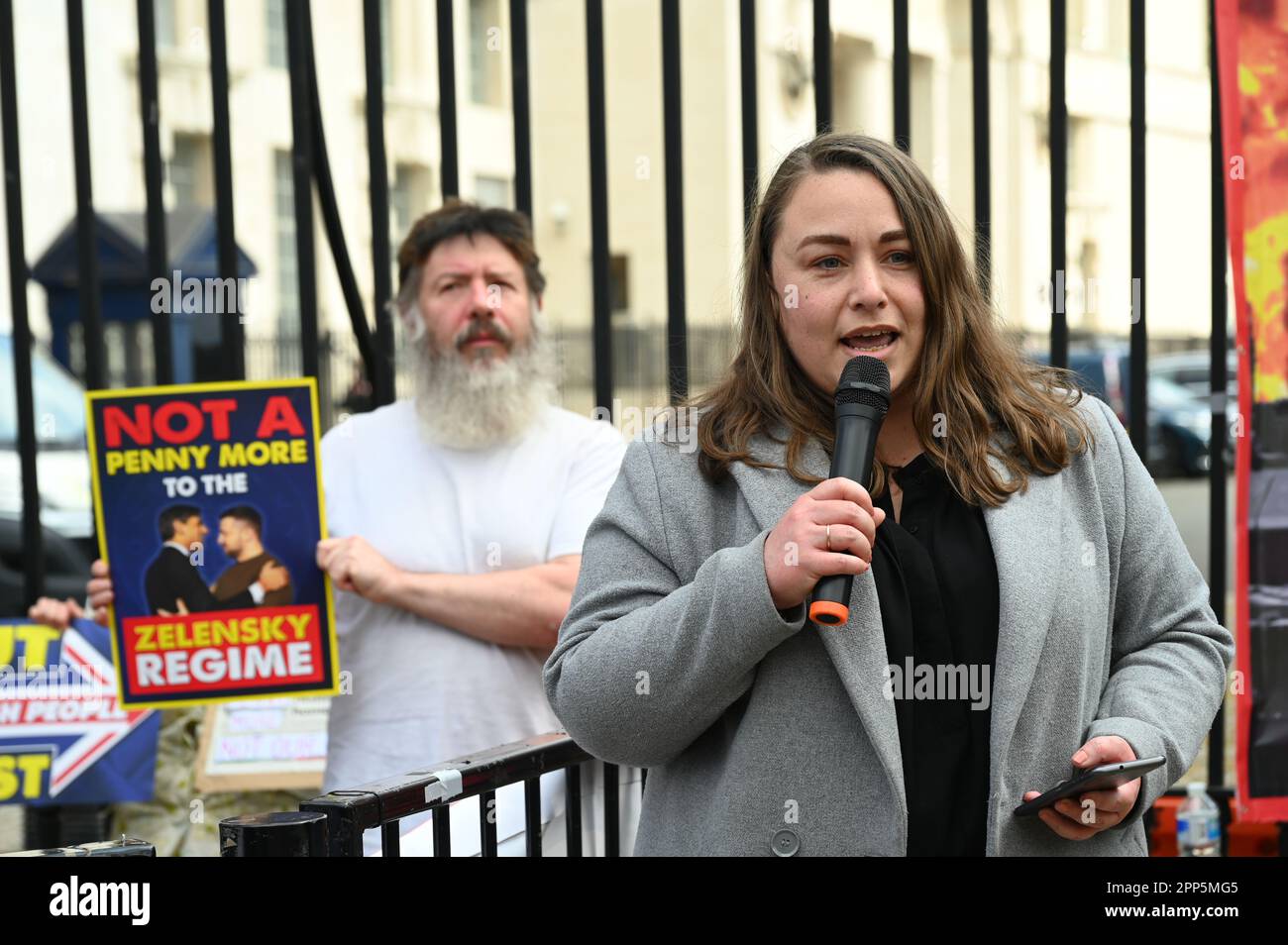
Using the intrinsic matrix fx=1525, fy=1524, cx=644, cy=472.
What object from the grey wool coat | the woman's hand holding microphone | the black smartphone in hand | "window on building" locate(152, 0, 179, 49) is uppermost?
"window on building" locate(152, 0, 179, 49)

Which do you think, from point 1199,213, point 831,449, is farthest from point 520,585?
point 1199,213

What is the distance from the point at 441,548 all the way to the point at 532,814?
1.02 meters

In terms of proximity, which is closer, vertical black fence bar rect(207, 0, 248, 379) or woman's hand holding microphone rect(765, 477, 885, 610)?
woman's hand holding microphone rect(765, 477, 885, 610)

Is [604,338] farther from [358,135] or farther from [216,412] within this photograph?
[358,135]

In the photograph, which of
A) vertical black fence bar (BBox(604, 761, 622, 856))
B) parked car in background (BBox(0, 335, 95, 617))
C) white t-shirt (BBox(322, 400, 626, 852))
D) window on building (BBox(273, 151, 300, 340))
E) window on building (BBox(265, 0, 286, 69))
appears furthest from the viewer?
window on building (BBox(273, 151, 300, 340))

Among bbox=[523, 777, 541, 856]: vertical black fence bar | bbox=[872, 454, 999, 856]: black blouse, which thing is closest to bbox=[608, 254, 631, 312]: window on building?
bbox=[523, 777, 541, 856]: vertical black fence bar

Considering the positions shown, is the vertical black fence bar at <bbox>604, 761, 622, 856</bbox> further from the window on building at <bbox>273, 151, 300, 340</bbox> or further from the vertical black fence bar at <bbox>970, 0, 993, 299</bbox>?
the window on building at <bbox>273, 151, 300, 340</bbox>

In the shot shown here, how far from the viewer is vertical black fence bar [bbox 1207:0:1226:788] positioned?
3.63m

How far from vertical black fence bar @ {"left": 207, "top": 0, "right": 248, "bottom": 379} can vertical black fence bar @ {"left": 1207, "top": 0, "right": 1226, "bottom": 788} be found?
2.38m

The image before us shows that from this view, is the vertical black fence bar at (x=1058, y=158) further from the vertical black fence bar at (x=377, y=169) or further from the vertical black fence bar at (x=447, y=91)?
the vertical black fence bar at (x=377, y=169)

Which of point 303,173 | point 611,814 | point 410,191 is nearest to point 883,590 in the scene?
point 611,814

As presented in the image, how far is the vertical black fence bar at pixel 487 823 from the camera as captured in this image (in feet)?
8.16

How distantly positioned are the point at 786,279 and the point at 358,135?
67.4 ft

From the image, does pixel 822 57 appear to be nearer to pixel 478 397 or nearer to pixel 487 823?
pixel 478 397
